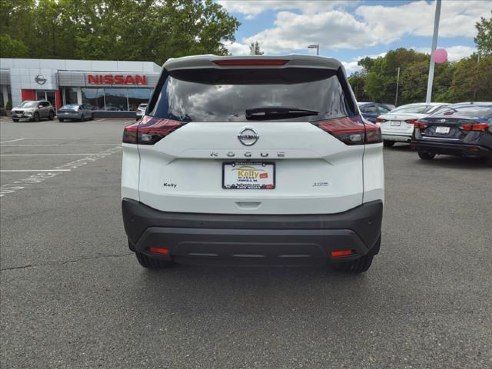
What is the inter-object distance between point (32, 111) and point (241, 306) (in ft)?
112

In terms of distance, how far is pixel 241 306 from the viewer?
3262 millimetres

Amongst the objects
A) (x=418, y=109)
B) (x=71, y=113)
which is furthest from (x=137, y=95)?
(x=418, y=109)

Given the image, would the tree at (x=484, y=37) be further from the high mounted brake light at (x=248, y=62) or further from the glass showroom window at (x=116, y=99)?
the high mounted brake light at (x=248, y=62)

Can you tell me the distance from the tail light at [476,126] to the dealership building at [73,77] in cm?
3258

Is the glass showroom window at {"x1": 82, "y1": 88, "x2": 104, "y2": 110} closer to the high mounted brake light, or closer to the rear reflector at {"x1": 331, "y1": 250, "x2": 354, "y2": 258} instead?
the high mounted brake light

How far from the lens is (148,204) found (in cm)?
297

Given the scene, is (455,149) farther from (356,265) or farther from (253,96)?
(253,96)

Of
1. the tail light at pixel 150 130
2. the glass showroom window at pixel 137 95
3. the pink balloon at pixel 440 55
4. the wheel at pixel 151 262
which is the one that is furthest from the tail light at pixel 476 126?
the glass showroom window at pixel 137 95

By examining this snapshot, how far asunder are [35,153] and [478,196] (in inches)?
474

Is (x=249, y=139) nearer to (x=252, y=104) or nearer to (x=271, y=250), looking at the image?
(x=252, y=104)

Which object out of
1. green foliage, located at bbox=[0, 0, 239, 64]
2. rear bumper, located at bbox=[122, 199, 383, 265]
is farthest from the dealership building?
rear bumper, located at bbox=[122, 199, 383, 265]

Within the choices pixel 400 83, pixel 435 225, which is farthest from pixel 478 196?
pixel 400 83

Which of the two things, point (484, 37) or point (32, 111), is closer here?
point (32, 111)

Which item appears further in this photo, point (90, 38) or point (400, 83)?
point (400, 83)
